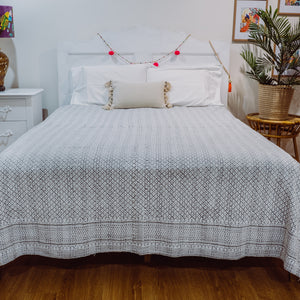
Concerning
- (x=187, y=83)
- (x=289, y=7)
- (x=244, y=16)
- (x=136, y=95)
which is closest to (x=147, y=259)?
(x=136, y=95)

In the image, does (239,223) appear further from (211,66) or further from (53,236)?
(211,66)

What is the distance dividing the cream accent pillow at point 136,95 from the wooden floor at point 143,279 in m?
1.36

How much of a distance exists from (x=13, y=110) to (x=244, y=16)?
2.25 meters

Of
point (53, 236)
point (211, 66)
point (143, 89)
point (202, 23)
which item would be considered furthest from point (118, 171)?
point (202, 23)

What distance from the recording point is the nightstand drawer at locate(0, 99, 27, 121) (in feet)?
10.00

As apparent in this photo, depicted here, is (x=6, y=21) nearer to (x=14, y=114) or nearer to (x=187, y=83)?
(x=14, y=114)

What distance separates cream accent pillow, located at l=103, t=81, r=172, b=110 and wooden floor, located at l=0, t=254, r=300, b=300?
53.6 inches

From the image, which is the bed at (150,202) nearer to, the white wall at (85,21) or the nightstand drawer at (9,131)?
the nightstand drawer at (9,131)

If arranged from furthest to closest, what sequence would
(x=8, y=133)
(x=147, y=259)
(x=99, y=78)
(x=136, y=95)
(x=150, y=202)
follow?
(x=99, y=78) < (x=8, y=133) < (x=136, y=95) < (x=147, y=259) < (x=150, y=202)

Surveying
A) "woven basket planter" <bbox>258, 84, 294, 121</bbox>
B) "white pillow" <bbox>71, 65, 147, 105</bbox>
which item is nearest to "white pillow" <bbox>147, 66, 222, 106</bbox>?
"white pillow" <bbox>71, 65, 147, 105</bbox>

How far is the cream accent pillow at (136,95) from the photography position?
2.94m

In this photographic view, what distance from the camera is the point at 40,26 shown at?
11.1 feet

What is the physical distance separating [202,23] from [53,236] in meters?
2.50

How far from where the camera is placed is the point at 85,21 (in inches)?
133
